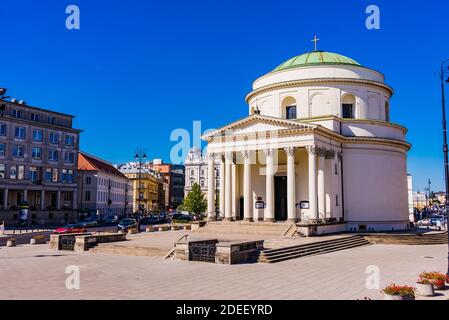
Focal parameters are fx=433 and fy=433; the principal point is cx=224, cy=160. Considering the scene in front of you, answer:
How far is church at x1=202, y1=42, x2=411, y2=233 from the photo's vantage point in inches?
1623

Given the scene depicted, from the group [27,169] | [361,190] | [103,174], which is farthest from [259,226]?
[103,174]

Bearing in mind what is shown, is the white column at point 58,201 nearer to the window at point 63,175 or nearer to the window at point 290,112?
the window at point 63,175

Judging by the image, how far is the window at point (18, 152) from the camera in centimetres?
6519

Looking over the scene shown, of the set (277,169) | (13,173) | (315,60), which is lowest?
(277,169)

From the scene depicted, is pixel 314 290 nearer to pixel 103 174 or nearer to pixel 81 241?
pixel 81 241

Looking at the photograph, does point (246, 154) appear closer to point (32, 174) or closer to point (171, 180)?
point (32, 174)

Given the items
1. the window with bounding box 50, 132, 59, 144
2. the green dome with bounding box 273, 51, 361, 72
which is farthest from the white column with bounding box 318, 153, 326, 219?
the window with bounding box 50, 132, 59, 144

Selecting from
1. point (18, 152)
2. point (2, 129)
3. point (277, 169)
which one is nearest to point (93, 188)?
point (18, 152)

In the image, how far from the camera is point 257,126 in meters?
41.0

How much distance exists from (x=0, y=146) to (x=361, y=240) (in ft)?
172

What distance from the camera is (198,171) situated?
125m

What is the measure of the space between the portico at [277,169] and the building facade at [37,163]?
118 ft

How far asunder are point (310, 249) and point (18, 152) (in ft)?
173

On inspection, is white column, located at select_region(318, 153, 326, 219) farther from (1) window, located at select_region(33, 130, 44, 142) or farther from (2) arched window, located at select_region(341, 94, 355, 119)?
(1) window, located at select_region(33, 130, 44, 142)
